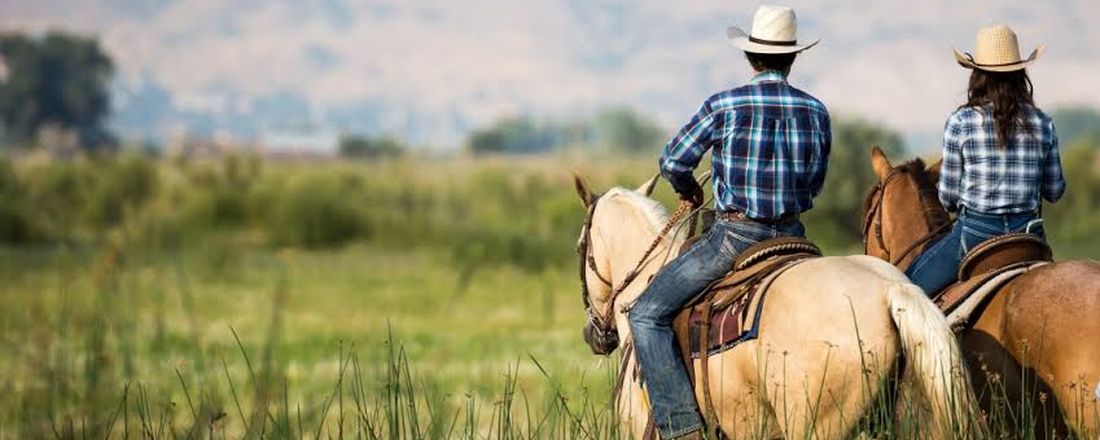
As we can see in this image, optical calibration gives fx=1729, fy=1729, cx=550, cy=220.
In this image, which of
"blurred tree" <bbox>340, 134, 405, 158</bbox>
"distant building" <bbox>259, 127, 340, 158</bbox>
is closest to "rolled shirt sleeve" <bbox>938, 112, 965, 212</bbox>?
"blurred tree" <bbox>340, 134, 405, 158</bbox>

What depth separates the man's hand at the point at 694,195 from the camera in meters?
6.64

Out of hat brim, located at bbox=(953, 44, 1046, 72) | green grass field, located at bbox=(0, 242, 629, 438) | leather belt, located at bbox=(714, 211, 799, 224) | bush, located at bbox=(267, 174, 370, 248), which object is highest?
→ hat brim, located at bbox=(953, 44, 1046, 72)

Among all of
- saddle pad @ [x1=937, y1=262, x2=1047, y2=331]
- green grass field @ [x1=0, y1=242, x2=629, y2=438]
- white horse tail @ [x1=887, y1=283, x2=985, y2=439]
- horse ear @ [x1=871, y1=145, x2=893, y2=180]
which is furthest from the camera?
horse ear @ [x1=871, y1=145, x2=893, y2=180]

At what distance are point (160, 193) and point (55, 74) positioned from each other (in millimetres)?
84195

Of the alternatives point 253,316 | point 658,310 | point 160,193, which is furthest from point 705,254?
point 160,193

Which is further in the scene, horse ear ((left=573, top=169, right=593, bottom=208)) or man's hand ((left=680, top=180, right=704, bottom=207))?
horse ear ((left=573, top=169, right=593, bottom=208))

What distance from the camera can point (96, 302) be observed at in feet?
15.0

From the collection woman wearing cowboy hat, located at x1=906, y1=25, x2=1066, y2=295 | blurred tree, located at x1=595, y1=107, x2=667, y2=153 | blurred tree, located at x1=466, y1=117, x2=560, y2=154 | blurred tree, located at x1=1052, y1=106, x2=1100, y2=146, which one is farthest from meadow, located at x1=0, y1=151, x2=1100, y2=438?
blurred tree, located at x1=1052, y1=106, x2=1100, y2=146

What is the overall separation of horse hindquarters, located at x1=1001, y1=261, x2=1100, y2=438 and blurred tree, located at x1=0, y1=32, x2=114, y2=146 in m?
119

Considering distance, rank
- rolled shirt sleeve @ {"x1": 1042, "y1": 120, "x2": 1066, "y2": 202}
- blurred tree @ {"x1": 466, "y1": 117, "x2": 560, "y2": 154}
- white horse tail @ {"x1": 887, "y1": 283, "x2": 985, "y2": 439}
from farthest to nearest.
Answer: blurred tree @ {"x1": 466, "y1": 117, "x2": 560, "y2": 154}
rolled shirt sleeve @ {"x1": 1042, "y1": 120, "x2": 1066, "y2": 202}
white horse tail @ {"x1": 887, "y1": 283, "x2": 985, "y2": 439}

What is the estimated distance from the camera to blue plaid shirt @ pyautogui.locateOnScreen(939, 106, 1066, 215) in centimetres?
705

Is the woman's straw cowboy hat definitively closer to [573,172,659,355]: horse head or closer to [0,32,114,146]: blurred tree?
[573,172,659,355]: horse head

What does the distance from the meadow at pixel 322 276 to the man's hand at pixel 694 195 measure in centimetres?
79

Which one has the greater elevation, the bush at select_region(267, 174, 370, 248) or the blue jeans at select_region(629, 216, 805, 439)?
the blue jeans at select_region(629, 216, 805, 439)
